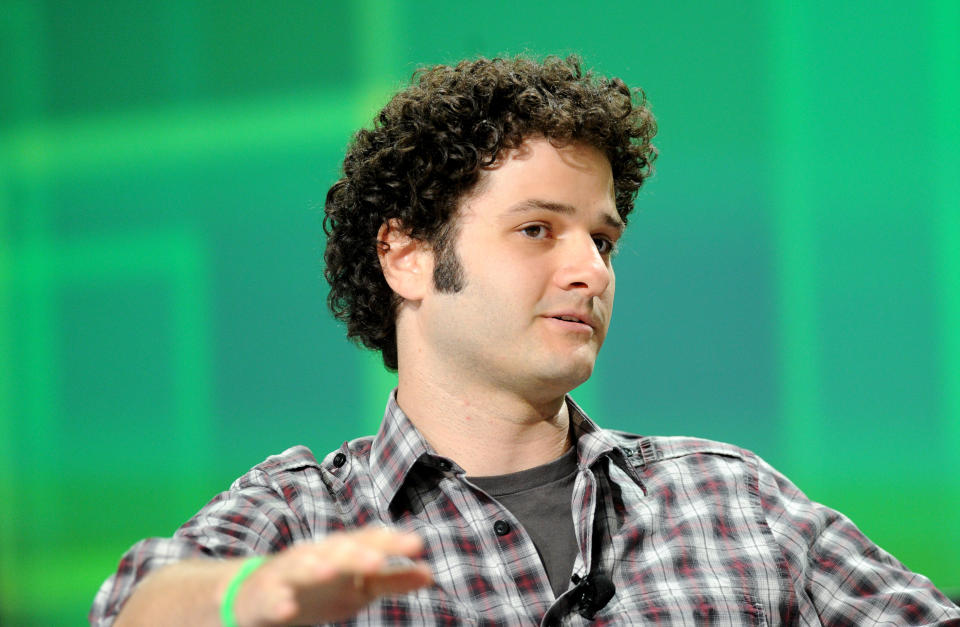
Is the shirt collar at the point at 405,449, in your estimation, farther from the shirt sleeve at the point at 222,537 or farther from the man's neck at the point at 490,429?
the shirt sleeve at the point at 222,537

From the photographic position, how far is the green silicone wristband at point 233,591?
1.00 metres

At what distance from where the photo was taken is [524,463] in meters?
1.67

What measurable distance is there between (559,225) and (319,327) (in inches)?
44.7

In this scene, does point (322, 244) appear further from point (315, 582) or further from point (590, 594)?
point (315, 582)

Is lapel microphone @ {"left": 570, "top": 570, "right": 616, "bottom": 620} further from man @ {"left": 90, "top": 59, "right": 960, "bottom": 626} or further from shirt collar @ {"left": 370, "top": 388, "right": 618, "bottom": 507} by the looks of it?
shirt collar @ {"left": 370, "top": 388, "right": 618, "bottom": 507}

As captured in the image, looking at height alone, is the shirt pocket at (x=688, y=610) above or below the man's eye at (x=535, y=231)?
below

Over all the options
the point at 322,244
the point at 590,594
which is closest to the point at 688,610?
the point at 590,594

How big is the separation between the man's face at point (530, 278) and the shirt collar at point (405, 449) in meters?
0.11

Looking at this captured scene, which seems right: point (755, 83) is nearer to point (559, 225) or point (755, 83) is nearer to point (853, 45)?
point (853, 45)

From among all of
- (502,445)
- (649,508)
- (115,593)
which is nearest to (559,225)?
(502,445)

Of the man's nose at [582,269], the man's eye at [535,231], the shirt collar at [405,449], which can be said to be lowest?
the shirt collar at [405,449]

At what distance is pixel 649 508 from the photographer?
63.6 inches

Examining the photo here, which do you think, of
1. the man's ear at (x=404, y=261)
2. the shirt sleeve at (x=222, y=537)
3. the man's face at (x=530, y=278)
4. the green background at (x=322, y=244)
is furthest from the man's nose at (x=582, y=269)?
the green background at (x=322, y=244)

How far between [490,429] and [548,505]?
153 millimetres
